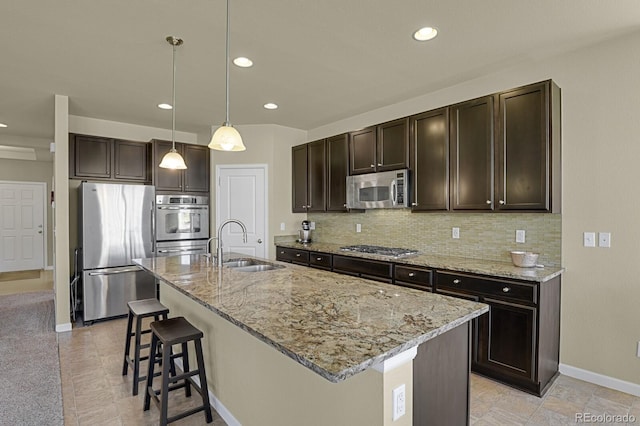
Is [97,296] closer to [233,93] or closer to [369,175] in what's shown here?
[233,93]

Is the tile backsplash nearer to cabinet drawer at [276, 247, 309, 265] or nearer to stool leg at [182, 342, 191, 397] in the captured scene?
cabinet drawer at [276, 247, 309, 265]

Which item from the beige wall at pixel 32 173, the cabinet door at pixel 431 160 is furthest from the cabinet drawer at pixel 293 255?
the beige wall at pixel 32 173

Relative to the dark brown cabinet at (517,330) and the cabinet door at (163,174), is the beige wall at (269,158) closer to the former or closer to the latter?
the cabinet door at (163,174)

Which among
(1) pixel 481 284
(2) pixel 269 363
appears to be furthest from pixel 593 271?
(2) pixel 269 363

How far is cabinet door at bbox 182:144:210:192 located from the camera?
4969 mm

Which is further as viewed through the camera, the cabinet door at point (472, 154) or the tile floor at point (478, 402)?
the cabinet door at point (472, 154)

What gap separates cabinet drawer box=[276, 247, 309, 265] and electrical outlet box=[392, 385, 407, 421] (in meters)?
3.28

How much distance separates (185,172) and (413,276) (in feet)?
11.7

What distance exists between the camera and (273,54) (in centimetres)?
281

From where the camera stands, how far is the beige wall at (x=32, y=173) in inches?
280

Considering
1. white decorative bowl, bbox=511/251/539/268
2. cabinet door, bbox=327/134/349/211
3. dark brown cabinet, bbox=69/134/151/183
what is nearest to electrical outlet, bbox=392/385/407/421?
white decorative bowl, bbox=511/251/539/268

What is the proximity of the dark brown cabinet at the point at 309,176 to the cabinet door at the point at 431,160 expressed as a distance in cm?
147

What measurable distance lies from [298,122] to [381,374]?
4.30 meters

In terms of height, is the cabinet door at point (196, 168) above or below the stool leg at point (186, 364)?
above
